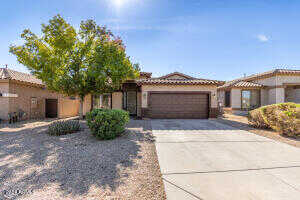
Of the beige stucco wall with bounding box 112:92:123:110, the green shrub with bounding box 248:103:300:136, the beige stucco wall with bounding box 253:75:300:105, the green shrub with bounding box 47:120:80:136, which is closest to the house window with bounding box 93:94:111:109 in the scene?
the beige stucco wall with bounding box 112:92:123:110

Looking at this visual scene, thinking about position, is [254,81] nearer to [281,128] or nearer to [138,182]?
[281,128]

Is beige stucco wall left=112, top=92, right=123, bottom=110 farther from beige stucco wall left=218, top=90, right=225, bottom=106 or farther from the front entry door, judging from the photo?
beige stucco wall left=218, top=90, right=225, bottom=106

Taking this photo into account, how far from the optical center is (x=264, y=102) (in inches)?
578

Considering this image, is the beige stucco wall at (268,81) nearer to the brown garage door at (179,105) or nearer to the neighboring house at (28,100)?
the brown garage door at (179,105)

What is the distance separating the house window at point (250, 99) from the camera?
14672 mm

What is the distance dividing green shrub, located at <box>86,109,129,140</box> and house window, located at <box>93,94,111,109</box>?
6.82m

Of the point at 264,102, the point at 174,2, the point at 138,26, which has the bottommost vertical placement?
the point at 264,102

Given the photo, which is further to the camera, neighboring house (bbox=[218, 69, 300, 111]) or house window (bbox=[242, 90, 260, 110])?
house window (bbox=[242, 90, 260, 110])

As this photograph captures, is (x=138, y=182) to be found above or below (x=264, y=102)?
below

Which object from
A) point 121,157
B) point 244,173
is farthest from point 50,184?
point 244,173

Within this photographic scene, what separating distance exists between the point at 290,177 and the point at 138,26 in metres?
11.2

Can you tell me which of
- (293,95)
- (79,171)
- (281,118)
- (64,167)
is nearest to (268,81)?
(293,95)

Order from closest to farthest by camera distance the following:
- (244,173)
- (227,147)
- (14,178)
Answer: (14,178) → (244,173) → (227,147)

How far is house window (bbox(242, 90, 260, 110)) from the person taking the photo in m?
14.7
